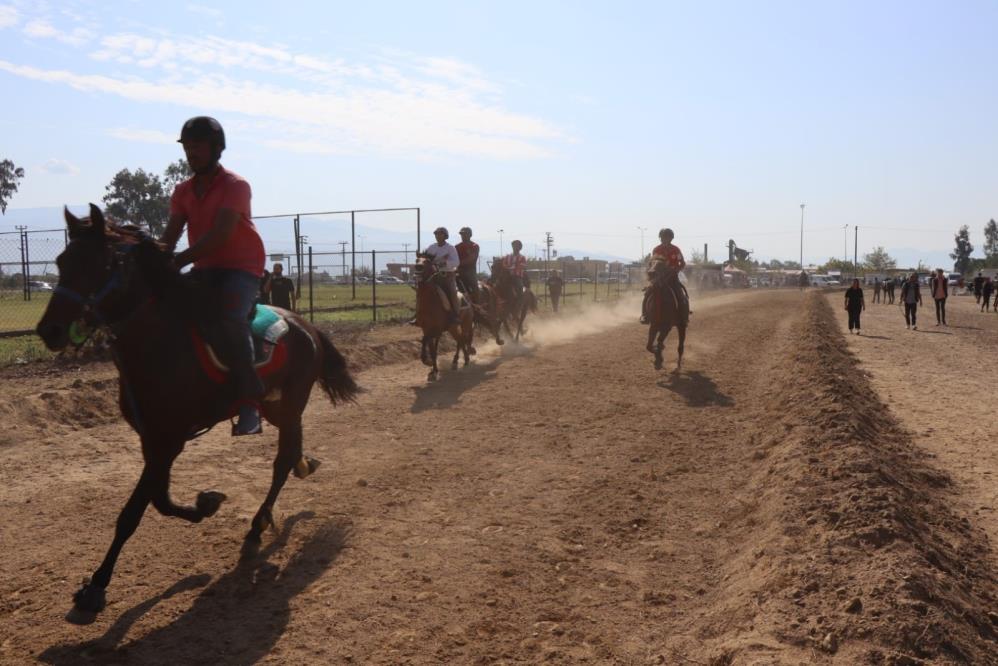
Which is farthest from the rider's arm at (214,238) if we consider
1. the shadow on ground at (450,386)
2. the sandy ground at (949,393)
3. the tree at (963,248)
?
the tree at (963,248)

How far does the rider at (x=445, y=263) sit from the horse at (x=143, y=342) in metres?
9.65

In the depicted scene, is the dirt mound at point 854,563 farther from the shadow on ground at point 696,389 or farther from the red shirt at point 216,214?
the red shirt at point 216,214

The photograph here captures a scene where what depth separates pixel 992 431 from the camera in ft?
35.8

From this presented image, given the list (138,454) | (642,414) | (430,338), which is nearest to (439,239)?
(430,338)

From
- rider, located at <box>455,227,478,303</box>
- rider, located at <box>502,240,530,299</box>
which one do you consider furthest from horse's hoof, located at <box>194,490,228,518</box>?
rider, located at <box>502,240,530,299</box>

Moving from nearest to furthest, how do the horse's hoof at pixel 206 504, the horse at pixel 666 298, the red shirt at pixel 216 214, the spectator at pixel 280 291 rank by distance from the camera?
the red shirt at pixel 216 214
the horse's hoof at pixel 206 504
the horse at pixel 666 298
the spectator at pixel 280 291

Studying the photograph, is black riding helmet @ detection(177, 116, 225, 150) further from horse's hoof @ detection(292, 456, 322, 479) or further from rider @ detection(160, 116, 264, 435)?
horse's hoof @ detection(292, 456, 322, 479)

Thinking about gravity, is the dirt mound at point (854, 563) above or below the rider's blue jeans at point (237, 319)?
below

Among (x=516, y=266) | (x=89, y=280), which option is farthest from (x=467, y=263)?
(x=89, y=280)

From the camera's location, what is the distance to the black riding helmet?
5.54 m

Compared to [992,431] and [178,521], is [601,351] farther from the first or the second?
[178,521]

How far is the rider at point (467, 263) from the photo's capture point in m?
17.8

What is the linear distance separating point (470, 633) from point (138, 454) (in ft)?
19.2

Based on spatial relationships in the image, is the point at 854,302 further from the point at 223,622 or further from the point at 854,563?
the point at 223,622
